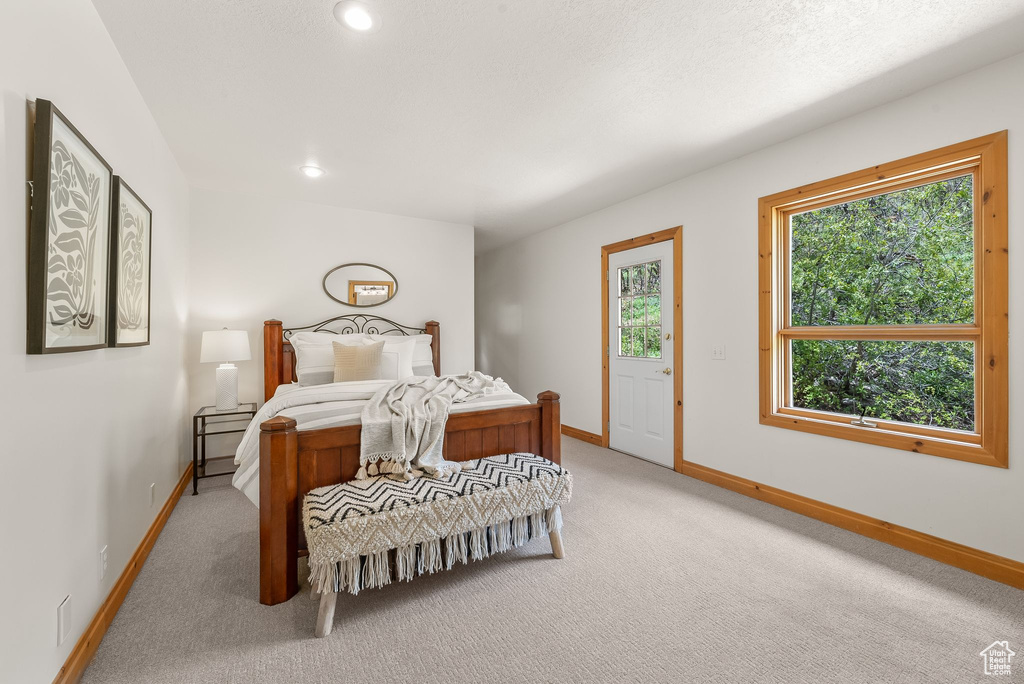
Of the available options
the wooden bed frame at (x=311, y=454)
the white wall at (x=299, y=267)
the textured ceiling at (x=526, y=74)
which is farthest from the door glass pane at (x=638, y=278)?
the wooden bed frame at (x=311, y=454)

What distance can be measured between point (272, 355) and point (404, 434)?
2.38 meters

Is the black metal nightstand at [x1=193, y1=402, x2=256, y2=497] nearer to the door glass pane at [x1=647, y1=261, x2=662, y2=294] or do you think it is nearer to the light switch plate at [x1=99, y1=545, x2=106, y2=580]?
the light switch plate at [x1=99, y1=545, x2=106, y2=580]

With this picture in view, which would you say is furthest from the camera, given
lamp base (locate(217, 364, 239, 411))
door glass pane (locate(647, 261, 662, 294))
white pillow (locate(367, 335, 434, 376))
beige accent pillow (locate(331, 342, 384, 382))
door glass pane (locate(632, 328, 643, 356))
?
door glass pane (locate(632, 328, 643, 356))

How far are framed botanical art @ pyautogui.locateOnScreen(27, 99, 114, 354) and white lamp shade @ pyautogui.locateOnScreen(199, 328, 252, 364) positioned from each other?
179 centimetres

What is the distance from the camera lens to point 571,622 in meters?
1.82

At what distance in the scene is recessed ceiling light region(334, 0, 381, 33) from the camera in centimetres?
174

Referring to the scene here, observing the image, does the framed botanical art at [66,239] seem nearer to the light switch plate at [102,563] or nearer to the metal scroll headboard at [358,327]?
the light switch plate at [102,563]

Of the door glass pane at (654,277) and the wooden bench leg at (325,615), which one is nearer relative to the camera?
the wooden bench leg at (325,615)

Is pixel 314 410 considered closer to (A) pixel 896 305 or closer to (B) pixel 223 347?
(B) pixel 223 347

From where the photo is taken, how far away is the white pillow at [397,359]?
354 centimetres

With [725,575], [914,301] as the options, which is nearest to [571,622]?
[725,575]

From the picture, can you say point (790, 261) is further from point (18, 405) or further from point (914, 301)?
point (18, 405)

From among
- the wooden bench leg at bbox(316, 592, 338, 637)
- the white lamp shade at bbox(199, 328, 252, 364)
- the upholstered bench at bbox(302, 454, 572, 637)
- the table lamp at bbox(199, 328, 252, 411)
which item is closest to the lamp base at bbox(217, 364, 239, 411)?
the table lamp at bbox(199, 328, 252, 411)

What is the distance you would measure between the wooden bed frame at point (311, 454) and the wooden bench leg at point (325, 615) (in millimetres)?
319
